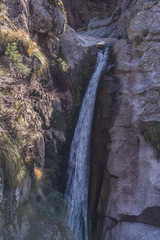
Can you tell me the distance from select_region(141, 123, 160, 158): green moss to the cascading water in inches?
90.7

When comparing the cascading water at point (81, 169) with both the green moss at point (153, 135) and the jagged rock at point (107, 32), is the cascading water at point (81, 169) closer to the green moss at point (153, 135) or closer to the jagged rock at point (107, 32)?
the green moss at point (153, 135)

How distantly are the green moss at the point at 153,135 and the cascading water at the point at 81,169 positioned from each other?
230 cm

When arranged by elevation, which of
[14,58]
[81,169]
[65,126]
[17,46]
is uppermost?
[17,46]

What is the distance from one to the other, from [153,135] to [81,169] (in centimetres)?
289

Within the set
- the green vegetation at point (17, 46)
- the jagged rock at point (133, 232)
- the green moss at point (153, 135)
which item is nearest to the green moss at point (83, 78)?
the green vegetation at point (17, 46)

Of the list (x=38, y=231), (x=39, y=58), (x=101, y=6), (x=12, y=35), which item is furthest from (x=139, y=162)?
(x=101, y=6)

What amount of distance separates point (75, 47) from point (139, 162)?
6792 millimetres

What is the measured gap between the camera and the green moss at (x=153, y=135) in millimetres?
7062

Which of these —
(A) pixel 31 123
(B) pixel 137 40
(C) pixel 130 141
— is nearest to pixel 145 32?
(B) pixel 137 40

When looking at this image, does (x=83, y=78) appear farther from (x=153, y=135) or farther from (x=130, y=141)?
(x=153, y=135)

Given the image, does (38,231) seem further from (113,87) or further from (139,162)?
(113,87)

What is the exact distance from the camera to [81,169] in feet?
26.3

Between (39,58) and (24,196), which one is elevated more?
(39,58)

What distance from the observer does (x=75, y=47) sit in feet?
35.8
